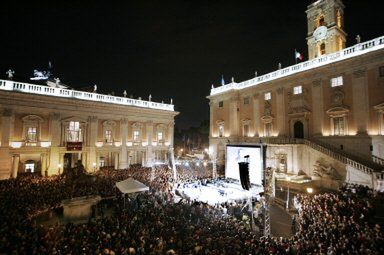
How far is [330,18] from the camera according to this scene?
26391 millimetres

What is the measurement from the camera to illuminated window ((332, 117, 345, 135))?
73.9ft

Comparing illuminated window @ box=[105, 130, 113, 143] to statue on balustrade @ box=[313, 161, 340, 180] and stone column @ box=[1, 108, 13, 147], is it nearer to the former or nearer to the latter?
stone column @ box=[1, 108, 13, 147]

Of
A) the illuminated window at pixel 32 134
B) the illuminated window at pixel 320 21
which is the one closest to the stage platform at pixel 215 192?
the illuminated window at pixel 32 134

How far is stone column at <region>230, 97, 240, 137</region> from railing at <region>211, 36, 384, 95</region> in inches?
90.3

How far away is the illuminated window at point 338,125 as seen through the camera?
22531mm

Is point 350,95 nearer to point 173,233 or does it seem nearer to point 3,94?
point 173,233

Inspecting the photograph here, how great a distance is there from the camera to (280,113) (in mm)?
28172

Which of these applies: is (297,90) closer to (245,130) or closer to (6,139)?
(245,130)

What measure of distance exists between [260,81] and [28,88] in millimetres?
29188

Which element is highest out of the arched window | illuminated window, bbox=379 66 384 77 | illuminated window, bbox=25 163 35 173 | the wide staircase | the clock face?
the clock face

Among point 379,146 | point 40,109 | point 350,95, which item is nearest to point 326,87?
point 350,95

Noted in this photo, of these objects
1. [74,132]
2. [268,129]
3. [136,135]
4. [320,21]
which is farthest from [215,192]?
[320,21]

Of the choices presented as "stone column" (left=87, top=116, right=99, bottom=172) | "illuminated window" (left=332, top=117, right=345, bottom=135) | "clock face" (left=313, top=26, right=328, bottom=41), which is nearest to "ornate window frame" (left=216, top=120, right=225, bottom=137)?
"illuminated window" (left=332, top=117, right=345, bottom=135)

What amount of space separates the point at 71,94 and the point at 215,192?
2216 centimetres
